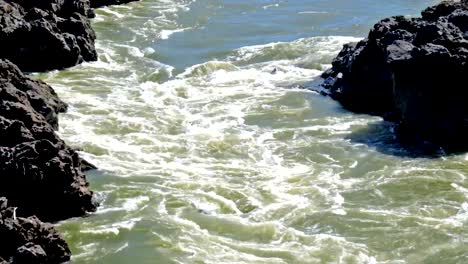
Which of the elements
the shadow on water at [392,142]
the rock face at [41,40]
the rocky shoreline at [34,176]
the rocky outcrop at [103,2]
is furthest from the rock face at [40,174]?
the rocky outcrop at [103,2]

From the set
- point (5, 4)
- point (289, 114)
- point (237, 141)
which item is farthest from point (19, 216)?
point (5, 4)

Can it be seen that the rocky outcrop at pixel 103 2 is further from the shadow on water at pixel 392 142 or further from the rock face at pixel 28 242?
the rock face at pixel 28 242

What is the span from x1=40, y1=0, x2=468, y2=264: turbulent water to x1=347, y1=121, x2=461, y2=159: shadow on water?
0.31 ft

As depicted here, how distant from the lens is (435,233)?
680 inches

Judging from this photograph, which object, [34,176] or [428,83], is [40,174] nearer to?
[34,176]

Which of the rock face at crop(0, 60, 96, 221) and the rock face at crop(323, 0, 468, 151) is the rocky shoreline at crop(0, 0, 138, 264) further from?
the rock face at crop(323, 0, 468, 151)

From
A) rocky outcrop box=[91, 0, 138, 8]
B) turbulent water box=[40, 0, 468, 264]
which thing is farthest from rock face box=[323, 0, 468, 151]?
rocky outcrop box=[91, 0, 138, 8]

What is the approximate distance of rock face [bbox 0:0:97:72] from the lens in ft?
102

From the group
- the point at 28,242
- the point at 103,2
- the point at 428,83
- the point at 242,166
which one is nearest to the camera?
the point at 28,242

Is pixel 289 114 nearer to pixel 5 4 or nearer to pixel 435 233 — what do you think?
pixel 435 233

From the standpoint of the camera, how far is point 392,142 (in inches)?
935

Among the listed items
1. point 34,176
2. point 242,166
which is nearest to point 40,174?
point 34,176

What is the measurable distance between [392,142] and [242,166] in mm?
4974

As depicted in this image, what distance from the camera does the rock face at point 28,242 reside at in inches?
574
